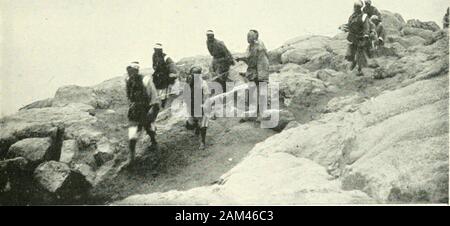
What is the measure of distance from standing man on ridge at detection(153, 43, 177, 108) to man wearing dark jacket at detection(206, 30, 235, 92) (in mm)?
1113

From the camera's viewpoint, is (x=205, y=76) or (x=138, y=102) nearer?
(x=138, y=102)

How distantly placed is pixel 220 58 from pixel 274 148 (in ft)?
12.3

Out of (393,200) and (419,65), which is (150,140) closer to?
(393,200)

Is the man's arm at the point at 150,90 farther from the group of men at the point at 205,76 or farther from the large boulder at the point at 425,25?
the large boulder at the point at 425,25

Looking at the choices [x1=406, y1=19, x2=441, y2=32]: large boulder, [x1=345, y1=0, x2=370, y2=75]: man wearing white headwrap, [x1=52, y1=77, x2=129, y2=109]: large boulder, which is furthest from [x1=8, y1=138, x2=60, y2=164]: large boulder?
[x1=406, y1=19, x2=441, y2=32]: large boulder

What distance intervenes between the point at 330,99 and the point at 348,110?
1969 millimetres

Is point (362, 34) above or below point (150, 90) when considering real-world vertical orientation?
above

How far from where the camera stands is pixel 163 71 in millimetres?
12484

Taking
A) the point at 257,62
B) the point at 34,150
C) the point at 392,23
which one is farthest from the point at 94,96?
the point at 392,23

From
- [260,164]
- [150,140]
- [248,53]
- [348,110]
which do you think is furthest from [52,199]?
[348,110]

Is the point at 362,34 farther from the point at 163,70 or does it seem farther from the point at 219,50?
the point at 163,70

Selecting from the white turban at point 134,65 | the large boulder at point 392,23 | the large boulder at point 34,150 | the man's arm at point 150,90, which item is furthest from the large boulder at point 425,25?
the large boulder at point 34,150

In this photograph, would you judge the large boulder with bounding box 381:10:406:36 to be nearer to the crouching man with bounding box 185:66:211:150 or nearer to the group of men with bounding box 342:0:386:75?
the group of men with bounding box 342:0:386:75

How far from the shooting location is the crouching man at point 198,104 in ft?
36.4
